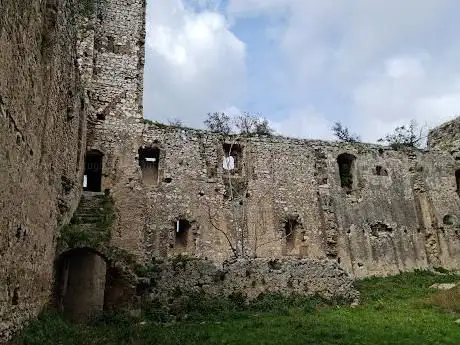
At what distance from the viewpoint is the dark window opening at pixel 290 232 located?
22.1 metres

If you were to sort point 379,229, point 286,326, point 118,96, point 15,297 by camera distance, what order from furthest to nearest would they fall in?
point 379,229 < point 118,96 < point 286,326 < point 15,297

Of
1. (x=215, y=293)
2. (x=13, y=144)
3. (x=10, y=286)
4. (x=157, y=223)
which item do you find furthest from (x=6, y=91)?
(x=157, y=223)

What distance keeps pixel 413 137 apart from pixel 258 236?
1212 cm

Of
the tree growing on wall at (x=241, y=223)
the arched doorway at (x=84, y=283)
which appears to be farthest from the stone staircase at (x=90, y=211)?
the tree growing on wall at (x=241, y=223)

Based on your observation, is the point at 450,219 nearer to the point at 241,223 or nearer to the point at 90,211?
the point at 241,223

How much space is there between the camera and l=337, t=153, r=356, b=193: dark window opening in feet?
79.0

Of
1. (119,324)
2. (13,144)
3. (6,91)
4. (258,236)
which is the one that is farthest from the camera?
(258,236)

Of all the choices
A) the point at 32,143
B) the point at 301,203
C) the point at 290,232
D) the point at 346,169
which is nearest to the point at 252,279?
the point at 290,232

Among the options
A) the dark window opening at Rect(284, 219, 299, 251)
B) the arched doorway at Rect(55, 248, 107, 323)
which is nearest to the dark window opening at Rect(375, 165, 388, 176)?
the dark window opening at Rect(284, 219, 299, 251)

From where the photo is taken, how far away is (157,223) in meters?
19.9

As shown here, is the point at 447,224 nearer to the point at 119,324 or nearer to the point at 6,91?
the point at 119,324

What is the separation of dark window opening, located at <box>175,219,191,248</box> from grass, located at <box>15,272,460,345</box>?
594cm

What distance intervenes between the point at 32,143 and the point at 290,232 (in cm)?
1452

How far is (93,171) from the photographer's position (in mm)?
20656
